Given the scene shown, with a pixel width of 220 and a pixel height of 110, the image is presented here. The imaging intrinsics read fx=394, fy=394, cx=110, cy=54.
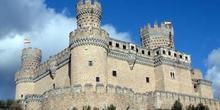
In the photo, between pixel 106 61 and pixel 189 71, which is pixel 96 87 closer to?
pixel 106 61

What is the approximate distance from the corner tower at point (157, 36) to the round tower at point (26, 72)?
1545cm

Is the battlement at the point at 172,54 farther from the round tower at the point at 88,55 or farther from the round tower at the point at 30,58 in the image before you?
the round tower at the point at 30,58

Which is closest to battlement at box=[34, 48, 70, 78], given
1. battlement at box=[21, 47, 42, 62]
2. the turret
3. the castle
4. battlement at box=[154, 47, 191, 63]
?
the castle

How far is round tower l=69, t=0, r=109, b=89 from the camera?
41219 mm

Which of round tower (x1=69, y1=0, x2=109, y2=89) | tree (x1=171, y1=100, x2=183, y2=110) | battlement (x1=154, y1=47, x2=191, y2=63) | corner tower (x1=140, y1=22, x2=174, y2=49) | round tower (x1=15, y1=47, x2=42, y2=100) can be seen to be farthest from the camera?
round tower (x1=15, y1=47, x2=42, y2=100)

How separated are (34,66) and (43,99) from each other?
14466 millimetres

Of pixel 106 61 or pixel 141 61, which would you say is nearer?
pixel 106 61

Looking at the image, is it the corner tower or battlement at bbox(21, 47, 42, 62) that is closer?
the corner tower

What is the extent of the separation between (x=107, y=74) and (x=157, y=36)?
12611 millimetres

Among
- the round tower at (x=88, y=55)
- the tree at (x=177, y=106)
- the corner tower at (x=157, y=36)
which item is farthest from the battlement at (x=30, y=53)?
the tree at (x=177, y=106)

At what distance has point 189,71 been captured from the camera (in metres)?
52.7

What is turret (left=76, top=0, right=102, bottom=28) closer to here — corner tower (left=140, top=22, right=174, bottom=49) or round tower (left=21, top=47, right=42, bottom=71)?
corner tower (left=140, top=22, right=174, bottom=49)

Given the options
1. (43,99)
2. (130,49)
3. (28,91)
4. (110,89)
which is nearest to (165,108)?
(110,89)

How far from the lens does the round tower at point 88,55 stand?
4122cm
